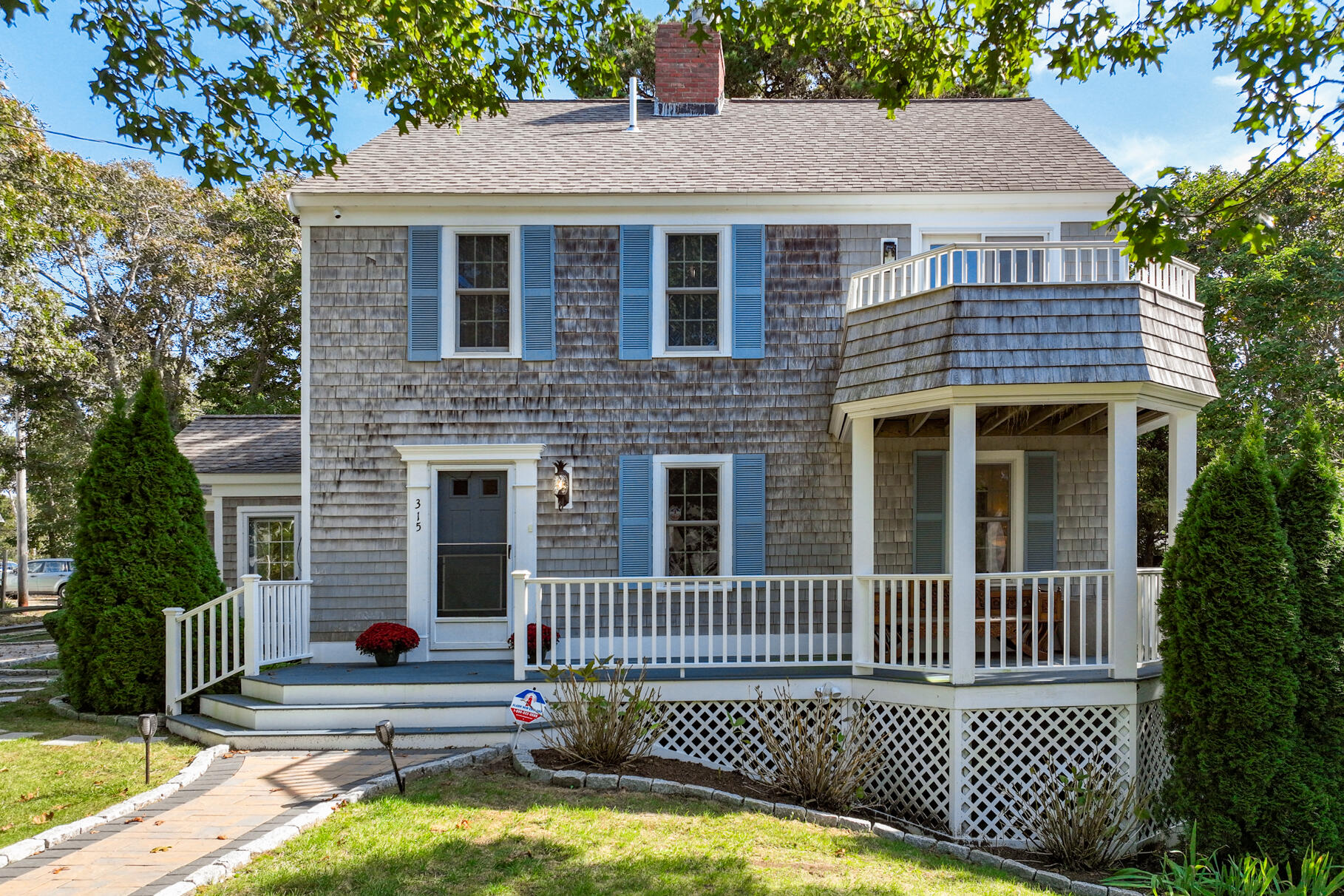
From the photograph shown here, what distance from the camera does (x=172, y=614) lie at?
809 cm

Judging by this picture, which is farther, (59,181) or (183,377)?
(183,377)

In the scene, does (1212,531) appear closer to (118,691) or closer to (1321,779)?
(1321,779)

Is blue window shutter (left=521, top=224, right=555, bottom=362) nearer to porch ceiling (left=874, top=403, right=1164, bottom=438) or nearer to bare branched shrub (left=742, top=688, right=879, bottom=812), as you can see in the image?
porch ceiling (left=874, top=403, right=1164, bottom=438)

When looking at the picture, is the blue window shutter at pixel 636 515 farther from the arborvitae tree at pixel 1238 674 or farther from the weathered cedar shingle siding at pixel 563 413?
the arborvitae tree at pixel 1238 674

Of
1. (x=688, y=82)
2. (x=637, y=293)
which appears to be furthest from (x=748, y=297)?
(x=688, y=82)

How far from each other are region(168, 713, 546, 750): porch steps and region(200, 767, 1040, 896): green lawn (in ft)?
2.98

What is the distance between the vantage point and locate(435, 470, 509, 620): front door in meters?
9.45

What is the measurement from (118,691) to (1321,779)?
10.3m

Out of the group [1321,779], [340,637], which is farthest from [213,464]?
[1321,779]

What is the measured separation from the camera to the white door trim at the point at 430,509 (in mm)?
9266

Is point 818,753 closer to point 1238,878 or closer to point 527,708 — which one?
point 527,708

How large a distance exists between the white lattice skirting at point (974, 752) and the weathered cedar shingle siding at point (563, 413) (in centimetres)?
222

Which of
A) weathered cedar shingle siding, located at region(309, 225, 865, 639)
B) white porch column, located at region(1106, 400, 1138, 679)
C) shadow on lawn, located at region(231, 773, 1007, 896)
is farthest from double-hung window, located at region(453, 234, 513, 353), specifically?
white porch column, located at region(1106, 400, 1138, 679)

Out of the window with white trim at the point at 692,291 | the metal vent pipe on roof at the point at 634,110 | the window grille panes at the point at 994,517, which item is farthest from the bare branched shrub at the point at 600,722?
the metal vent pipe on roof at the point at 634,110
